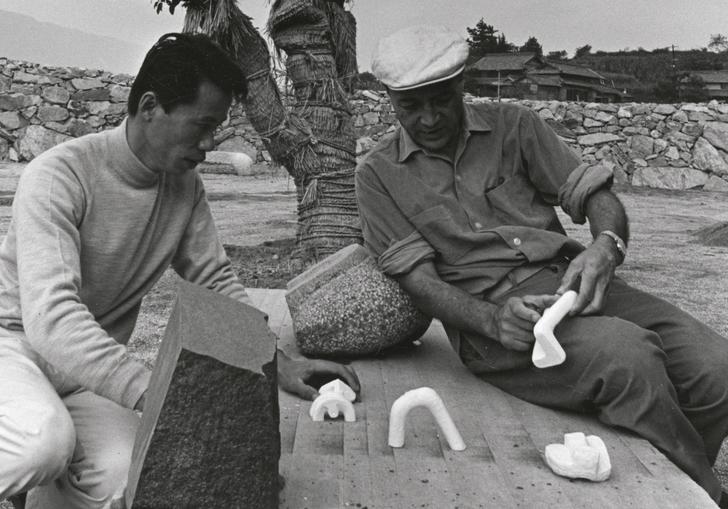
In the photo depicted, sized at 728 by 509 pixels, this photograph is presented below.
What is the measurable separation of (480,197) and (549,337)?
2.70 ft

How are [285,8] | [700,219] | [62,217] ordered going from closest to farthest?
[62,217], [285,8], [700,219]

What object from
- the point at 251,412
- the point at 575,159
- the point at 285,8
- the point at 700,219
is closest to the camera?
the point at 251,412

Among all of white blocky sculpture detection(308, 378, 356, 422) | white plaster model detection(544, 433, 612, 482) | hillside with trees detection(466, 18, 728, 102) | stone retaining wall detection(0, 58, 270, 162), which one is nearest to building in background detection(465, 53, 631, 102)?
hillside with trees detection(466, 18, 728, 102)

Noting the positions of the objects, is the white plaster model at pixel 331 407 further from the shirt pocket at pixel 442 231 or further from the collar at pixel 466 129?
the collar at pixel 466 129

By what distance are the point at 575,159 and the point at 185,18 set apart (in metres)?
3.44

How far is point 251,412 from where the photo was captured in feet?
7.23

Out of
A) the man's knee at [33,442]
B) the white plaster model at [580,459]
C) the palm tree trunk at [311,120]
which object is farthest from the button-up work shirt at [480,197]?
the palm tree trunk at [311,120]

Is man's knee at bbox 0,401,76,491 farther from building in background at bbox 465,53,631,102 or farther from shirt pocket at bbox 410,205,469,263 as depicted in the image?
building in background at bbox 465,53,631,102

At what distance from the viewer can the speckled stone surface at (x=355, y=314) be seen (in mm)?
3729

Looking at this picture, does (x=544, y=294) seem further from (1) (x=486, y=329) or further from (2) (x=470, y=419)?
(2) (x=470, y=419)

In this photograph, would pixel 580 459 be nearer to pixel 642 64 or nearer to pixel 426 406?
pixel 426 406

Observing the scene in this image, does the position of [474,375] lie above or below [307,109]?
below

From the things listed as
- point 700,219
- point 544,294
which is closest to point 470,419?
point 544,294

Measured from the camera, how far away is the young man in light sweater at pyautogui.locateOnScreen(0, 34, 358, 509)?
7.81 feet
